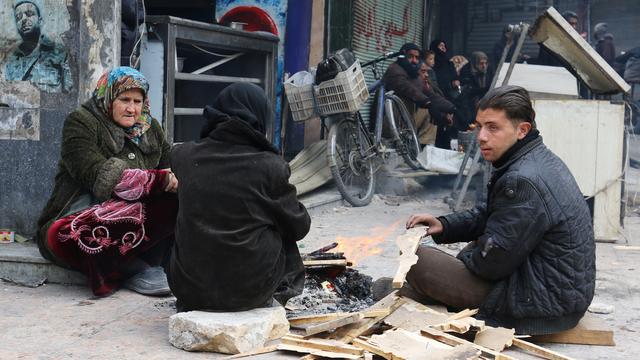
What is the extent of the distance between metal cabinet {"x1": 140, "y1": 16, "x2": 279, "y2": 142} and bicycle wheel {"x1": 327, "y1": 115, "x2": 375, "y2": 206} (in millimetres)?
838

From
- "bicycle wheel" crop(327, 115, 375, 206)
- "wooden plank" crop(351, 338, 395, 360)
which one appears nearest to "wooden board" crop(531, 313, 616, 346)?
"wooden plank" crop(351, 338, 395, 360)

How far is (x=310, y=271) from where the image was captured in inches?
199

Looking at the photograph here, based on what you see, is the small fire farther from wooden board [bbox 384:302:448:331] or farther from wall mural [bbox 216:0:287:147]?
wall mural [bbox 216:0:287:147]

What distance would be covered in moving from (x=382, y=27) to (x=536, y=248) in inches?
332

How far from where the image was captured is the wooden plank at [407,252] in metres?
4.05

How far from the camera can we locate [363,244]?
22.6 ft

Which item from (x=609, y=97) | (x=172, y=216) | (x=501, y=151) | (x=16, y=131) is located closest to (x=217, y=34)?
→ (x=16, y=131)

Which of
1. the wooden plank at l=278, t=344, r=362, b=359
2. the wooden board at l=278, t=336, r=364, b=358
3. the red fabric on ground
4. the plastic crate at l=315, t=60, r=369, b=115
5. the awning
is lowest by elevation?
the wooden plank at l=278, t=344, r=362, b=359

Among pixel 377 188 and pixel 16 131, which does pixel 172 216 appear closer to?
pixel 16 131

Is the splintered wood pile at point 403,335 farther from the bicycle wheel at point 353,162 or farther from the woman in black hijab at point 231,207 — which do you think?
the bicycle wheel at point 353,162

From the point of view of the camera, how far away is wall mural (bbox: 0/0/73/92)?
5895 mm

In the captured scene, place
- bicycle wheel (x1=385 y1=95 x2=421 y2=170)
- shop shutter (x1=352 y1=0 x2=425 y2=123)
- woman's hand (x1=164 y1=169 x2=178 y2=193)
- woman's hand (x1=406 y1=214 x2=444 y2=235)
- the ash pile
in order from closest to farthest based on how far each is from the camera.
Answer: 1. woman's hand (x1=406 y1=214 x2=444 y2=235)
2. the ash pile
3. woman's hand (x1=164 y1=169 x2=178 y2=193)
4. bicycle wheel (x1=385 y1=95 x2=421 y2=170)
5. shop shutter (x1=352 y1=0 x2=425 y2=123)

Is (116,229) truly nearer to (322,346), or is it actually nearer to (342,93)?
(322,346)

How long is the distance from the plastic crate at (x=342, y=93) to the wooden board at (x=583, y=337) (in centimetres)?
465
